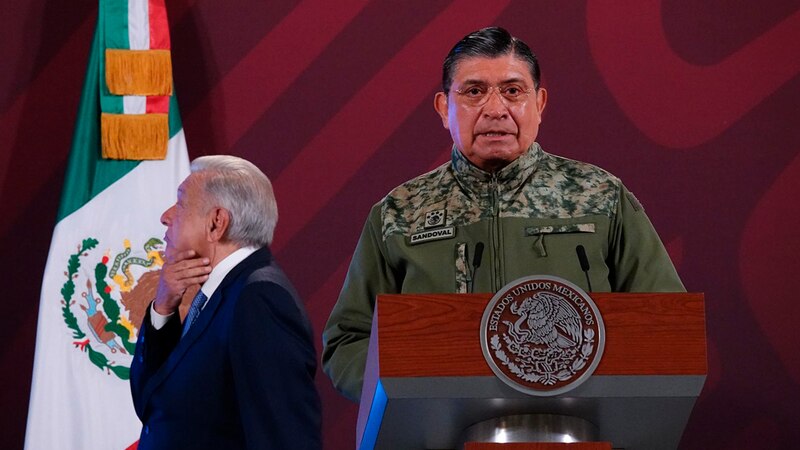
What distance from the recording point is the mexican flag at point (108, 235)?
3.88m

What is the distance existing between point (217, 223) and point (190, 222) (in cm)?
6

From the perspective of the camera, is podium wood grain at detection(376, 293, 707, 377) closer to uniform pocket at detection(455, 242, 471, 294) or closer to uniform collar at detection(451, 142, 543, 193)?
uniform pocket at detection(455, 242, 471, 294)

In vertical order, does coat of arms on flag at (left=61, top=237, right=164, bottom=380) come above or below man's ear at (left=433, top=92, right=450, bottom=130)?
below

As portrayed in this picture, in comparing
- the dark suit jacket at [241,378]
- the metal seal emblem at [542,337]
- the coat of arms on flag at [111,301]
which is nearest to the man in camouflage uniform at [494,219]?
the dark suit jacket at [241,378]

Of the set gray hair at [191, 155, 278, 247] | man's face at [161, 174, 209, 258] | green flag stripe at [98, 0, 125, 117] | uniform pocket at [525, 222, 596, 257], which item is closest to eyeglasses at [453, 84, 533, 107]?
uniform pocket at [525, 222, 596, 257]

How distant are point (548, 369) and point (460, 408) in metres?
0.14

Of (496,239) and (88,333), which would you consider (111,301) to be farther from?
(496,239)

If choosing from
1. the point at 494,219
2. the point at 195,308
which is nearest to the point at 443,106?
the point at 494,219

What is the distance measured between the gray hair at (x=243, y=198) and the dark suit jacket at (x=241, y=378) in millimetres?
114

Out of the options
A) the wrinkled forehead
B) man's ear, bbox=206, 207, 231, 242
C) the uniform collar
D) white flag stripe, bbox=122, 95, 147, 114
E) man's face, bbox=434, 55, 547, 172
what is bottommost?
man's ear, bbox=206, 207, 231, 242

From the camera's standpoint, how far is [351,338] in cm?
242

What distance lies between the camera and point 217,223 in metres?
2.87

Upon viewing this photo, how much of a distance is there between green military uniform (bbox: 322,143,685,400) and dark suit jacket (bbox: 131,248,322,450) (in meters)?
0.20

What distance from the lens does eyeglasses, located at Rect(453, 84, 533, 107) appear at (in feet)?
8.44
